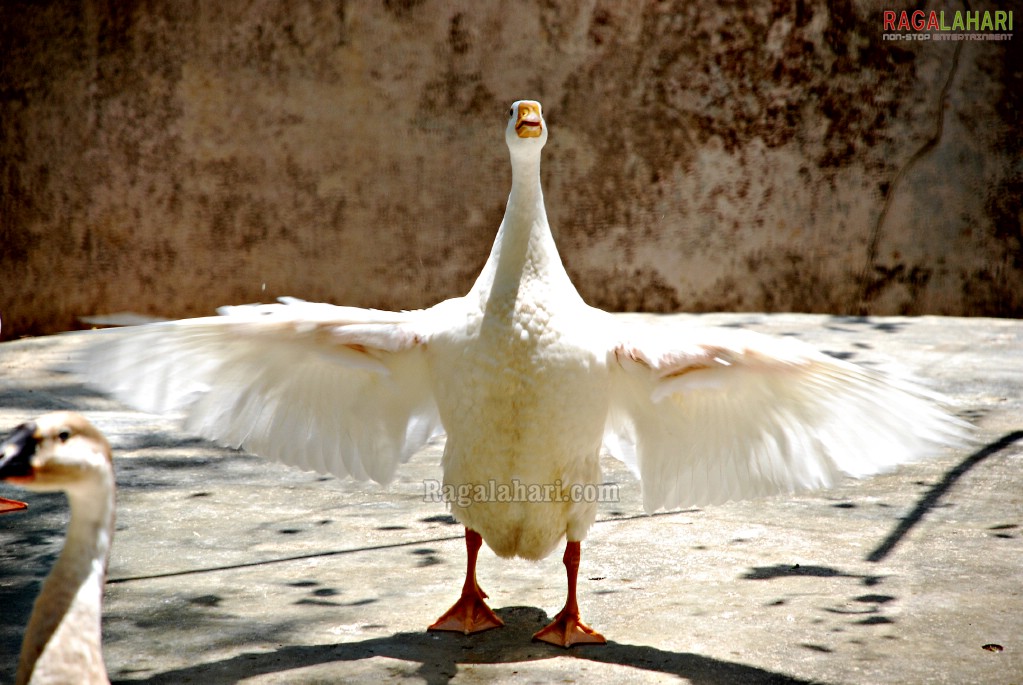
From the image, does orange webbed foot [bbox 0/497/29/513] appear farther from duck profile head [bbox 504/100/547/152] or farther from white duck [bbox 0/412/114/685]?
duck profile head [bbox 504/100/547/152]

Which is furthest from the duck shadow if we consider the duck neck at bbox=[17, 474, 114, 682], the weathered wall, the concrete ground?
the weathered wall

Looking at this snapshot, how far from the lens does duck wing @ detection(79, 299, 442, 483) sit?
3.38 m

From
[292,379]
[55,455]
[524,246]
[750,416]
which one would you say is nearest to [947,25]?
[750,416]

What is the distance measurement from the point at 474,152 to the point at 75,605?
6064mm

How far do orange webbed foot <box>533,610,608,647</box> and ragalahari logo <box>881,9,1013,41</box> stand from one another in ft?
19.5

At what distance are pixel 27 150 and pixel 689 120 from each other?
489 centimetres

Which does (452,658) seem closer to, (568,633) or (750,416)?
(568,633)

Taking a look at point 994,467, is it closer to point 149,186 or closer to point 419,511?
point 419,511

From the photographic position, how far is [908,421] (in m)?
3.32

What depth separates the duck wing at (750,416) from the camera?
10.8 ft

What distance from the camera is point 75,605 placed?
229cm

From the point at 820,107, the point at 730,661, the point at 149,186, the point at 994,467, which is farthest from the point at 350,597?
the point at 820,107

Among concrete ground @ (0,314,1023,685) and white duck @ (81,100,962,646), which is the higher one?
white duck @ (81,100,962,646)

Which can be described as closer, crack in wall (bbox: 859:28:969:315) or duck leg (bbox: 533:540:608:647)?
duck leg (bbox: 533:540:608:647)
